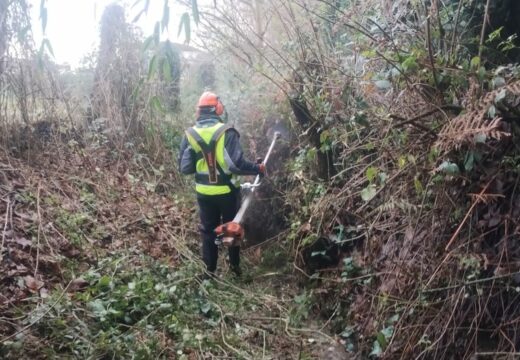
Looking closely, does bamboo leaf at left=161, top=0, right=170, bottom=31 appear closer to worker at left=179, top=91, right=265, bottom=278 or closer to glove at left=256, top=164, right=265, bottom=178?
worker at left=179, top=91, right=265, bottom=278

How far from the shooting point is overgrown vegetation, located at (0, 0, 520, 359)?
3135 millimetres

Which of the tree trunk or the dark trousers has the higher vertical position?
the tree trunk

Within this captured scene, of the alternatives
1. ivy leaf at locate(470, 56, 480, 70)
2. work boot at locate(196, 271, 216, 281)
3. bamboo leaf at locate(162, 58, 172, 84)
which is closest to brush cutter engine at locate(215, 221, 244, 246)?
work boot at locate(196, 271, 216, 281)

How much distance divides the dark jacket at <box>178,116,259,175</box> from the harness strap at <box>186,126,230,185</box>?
0.11 metres

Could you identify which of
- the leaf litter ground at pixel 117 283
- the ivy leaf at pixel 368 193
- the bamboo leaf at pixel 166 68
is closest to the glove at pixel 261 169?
the leaf litter ground at pixel 117 283

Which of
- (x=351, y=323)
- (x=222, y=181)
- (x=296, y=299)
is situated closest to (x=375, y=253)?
(x=351, y=323)

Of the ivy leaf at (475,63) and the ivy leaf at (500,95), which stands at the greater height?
the ivy leaf at (475,63)

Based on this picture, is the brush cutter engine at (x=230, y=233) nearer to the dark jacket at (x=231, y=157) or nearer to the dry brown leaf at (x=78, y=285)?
the dark jacket at (x=231, y=157)

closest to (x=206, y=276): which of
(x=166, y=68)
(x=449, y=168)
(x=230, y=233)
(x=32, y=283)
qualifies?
(x=230, y=233)

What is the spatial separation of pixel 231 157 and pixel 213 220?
2.62ft

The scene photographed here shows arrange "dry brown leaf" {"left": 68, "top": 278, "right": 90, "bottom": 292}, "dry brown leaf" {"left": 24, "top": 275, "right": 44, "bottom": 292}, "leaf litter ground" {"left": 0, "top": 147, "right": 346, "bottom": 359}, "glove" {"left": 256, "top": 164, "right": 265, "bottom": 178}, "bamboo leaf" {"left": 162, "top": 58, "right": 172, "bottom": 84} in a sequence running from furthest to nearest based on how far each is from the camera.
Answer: "glove" {"left": 256, "top": 164, "right": 265, "bottom": 178} < "dry brown leaf" {"left": 68, "top": 278, "right": 90, "bottom": 292} < "dry brown leaf" {"left": 24, "top": 275, "right": 44, "bottom": 292} < "leaf litter ground" {"left": 0, "top": 147, "right": 346, "bottom": 359} < "bamboo leaf" {"left": 162, "top": 58, "right": 172, "bottom": 84}

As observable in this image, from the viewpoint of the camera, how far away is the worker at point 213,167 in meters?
5.44

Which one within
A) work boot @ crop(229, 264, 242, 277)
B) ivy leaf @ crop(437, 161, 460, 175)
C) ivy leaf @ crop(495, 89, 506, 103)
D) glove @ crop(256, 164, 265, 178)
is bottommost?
work boot @ crop(229, 264, 242, 277)

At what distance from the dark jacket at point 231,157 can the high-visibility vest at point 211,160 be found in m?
0.05
